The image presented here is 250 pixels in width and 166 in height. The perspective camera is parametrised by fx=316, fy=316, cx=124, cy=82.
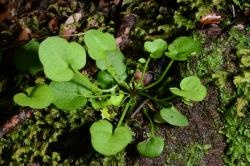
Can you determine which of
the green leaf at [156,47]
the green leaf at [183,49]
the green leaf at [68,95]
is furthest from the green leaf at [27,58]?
the green leaf at [183,49]

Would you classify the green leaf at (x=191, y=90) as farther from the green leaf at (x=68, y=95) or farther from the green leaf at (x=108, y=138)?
the green leaf at (x=68, y=95)

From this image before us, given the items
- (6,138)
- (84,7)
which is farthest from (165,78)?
(84,7)

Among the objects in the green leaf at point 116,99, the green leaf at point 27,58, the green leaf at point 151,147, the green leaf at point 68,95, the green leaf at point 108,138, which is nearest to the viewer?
the green leaf at point 108,138

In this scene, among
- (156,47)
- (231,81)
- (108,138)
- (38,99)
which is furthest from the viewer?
(156,47)

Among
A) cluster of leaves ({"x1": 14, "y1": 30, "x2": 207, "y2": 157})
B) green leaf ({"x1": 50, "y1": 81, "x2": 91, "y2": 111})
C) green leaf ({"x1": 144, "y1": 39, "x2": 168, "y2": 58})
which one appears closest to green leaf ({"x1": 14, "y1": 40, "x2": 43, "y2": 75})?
cluster of leaves ({"x1": 14, "y1": 30, "x2": 207, "y2": 157})

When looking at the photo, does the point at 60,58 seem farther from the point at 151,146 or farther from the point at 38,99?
the point at 151,146

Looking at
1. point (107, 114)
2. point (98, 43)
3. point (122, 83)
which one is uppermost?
point (98, 43)

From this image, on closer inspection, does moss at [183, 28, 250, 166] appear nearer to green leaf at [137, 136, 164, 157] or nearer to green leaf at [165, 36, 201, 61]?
green leaf at [165, 36, 201, 61]

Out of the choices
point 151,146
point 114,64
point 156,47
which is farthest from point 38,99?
point 156,47
